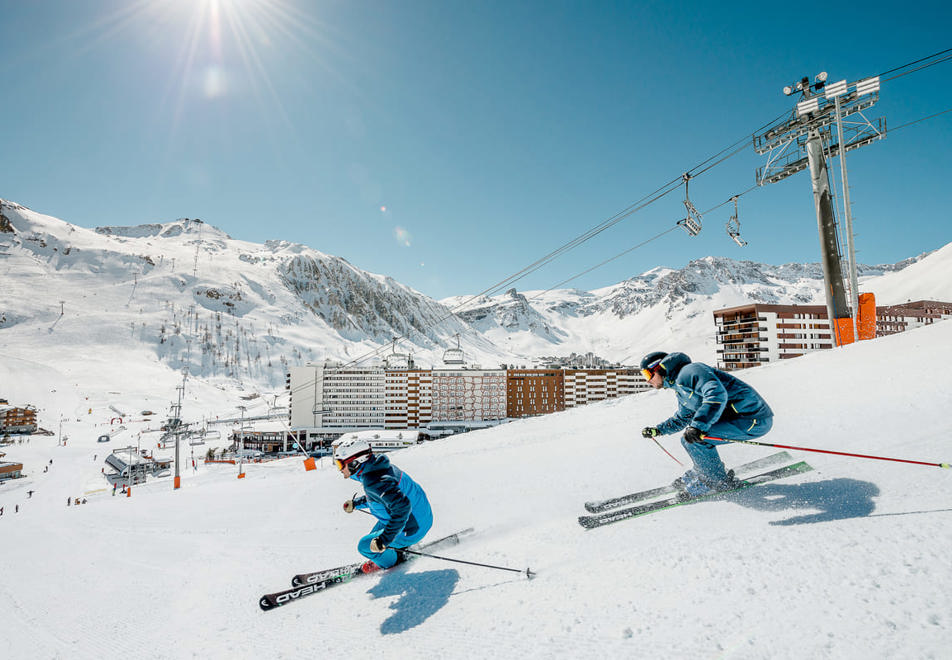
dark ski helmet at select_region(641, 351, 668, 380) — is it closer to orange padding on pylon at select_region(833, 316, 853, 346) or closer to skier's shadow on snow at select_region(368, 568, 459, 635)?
skier's shadow on snow at select_region(368, 568, 459, 635)

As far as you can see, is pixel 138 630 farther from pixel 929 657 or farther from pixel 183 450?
pixel 183 450

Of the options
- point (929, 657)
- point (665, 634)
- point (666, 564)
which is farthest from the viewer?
point (666, 564)

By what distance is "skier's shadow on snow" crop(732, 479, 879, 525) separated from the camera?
324 centimetres

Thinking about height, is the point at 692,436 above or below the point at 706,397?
below

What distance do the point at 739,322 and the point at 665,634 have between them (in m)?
84.3

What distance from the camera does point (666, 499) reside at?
4.30 metres

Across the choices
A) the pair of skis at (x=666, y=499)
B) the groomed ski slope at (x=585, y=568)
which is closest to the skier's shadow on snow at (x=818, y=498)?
the groomed ski slope at (x=585, y=568)

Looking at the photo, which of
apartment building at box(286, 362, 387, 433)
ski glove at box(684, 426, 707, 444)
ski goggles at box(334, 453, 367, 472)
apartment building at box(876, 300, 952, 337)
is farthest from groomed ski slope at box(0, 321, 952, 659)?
apartment building at box(876, 300, 952, 337)

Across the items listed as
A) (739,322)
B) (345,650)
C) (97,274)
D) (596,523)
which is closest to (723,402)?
(596,523)

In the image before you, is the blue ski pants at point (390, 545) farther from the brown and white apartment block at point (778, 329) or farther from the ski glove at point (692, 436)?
the brown and white apartment block at point (778, 329)

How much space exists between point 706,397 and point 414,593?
3204 mm

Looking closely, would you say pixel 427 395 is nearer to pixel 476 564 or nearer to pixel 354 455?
pixel 354 455

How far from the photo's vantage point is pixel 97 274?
18225 centimetres

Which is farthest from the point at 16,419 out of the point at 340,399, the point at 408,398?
the point at 408,398
